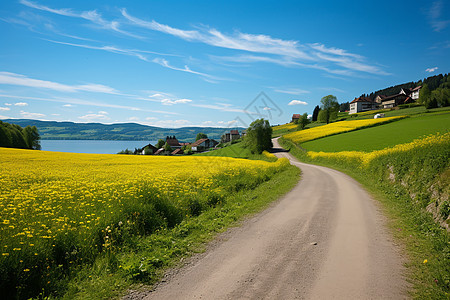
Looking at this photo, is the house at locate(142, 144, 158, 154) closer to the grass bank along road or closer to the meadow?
the meadow

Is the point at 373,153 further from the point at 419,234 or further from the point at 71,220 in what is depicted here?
the point at 71,220

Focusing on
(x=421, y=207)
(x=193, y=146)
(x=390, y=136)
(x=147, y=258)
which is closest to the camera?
(x=147, y=258)

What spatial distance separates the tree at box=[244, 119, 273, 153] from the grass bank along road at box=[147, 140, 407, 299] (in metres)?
54.8

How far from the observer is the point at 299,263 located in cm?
609

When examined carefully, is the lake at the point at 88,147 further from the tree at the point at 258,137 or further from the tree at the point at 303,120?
the tree at the point at 303,120

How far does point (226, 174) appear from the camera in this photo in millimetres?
18594

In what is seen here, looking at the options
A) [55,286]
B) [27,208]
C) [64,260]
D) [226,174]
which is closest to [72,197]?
[27,208]

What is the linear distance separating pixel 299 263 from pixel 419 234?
507cm

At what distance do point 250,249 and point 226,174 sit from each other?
1163cm

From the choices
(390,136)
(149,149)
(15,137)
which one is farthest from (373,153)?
(149,149)

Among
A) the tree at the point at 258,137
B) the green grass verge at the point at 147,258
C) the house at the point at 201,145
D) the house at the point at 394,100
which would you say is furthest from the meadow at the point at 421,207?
the house at the point at 394,100

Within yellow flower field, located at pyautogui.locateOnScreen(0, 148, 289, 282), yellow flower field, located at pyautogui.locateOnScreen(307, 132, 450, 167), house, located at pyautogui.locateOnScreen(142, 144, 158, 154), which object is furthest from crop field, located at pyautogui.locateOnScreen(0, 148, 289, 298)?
house, located at pyautogui.locateOnScreen(142, 144, 158, 154)

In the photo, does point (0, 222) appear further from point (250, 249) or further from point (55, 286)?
point (250, 249)

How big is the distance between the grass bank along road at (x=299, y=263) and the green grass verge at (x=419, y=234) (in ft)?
1.21
